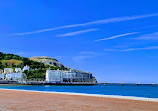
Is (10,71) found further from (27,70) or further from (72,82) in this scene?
(72,82)

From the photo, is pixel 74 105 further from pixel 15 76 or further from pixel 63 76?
pixel 15 76

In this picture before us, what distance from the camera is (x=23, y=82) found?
153000 mm

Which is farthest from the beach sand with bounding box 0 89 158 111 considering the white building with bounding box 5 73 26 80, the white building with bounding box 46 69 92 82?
the white building with bounding box 5 73 26 80

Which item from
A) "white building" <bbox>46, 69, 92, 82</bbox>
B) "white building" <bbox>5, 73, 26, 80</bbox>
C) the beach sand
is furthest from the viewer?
"white building" <bbox>5, 73, 26, 80</bbox>

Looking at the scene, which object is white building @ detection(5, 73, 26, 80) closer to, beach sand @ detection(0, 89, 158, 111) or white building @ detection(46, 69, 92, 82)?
white building @ detection(46, 69, 92, 82)

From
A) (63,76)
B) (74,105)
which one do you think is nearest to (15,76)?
(63,76)

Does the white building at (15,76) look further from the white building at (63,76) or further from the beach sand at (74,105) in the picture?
the beach sand at (74,105)

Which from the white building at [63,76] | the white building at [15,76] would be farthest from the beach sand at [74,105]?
the white building at [15,76]

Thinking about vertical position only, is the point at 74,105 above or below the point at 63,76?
below

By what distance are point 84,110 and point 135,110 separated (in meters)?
2.64

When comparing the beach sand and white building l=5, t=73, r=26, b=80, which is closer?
the beach sand

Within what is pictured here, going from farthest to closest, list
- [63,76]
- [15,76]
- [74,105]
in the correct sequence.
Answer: [63,76] → [15,76] → [74,105]

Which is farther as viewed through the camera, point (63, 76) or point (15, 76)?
point (63, 76)

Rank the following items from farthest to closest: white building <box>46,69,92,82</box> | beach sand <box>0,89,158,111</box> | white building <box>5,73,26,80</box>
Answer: white building <box>5,73,26,80</box> < white building <box>46,69,92,82</box> < beach sand <box>0,89,158,111</box>
